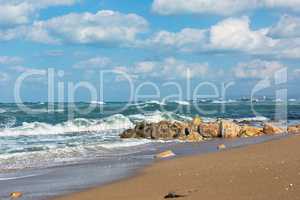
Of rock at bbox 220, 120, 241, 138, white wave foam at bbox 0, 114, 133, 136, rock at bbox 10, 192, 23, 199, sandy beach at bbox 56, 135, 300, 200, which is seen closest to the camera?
sandy beach at bbox 56, 135, 300, 200

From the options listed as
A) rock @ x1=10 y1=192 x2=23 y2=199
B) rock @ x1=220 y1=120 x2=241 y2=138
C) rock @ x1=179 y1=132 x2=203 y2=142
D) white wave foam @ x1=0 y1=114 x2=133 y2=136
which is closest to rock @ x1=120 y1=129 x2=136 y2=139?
rock @ x1=179 y1=132 x2=203 y2=142

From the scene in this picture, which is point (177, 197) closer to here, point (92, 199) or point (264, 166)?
point (92, 199)

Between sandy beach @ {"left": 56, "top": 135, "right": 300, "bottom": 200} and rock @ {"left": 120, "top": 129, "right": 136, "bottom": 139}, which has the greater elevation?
sandy beach @ {"left": 56, "top": 135, "right": 300, "bottom": 200}

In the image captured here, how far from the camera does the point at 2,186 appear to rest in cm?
1181

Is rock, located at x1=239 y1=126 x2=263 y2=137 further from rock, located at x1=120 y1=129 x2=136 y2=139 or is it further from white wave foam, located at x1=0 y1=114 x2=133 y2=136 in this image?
white wave foam, located at x1=0 y1=114 x2=133 y2=136

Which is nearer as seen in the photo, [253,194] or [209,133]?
[253,194]

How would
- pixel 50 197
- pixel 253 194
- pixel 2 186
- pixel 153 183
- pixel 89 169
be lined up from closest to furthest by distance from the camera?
1. pixel 253 194
2. pixel 50 197
3. pixel 153 183
4. pixel 2 186
5. pixel 89 169

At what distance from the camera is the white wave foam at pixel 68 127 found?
35031 millimetres

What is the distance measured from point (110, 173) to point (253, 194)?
6.03 meters

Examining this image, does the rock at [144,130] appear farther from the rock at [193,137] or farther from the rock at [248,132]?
the rock at [248,132]

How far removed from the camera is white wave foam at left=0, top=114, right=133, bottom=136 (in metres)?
35.0

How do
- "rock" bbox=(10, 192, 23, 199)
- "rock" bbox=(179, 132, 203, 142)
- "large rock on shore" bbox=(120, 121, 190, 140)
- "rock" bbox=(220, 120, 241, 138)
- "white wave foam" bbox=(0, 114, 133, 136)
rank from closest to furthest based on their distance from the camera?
"rock" bbox=(10, 192, 23, 199) → "rock" bbox=(179, 132, 203, 142) → "rock" bbox=(220, 120, 241, 138) → "large rock on shore" bbox=(120, 121, 190, 140) → "white wave foam" bbox=(0, 114, 133, 136)

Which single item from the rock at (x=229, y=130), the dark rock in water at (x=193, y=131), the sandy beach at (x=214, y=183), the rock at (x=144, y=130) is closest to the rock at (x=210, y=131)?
the dark rock in water at (x=193, y=131)

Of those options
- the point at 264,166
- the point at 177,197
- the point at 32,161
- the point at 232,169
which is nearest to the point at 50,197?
the point at 177,197
